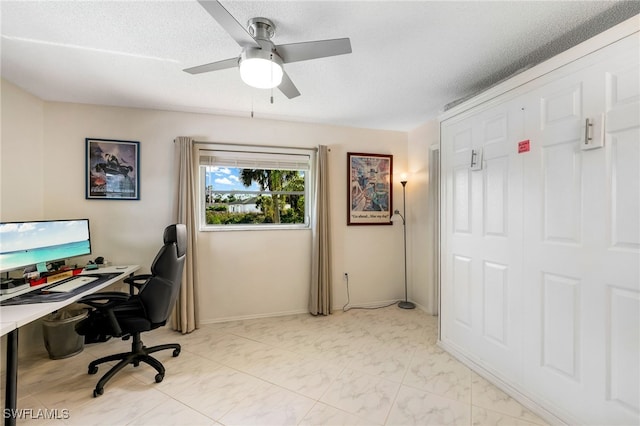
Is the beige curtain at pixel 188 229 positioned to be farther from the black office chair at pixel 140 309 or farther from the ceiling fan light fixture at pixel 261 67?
the ceiling fan light fixture at pixel 261 67

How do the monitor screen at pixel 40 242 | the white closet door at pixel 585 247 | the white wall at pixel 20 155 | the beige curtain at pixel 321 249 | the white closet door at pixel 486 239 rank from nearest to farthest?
the white closet door at pixel 585 247 → the white closet door at pixel 486 239 → the monitor screen at pixel 40 242 → the white wall at pixel 20 155 → the beige curtain at pixel 321 249

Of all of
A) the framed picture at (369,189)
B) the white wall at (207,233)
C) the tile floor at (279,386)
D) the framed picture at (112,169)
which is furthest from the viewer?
the framed picture at (369,189)

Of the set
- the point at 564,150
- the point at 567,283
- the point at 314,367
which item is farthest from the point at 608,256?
the point at 314,367

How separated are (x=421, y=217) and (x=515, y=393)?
2.13m

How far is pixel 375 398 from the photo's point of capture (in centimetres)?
190

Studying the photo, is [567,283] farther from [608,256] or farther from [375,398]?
[375,398]

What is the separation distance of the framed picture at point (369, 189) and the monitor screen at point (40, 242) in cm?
290

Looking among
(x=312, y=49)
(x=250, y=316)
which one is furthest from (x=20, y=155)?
(x=312, y=49)

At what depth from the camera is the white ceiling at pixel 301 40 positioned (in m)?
1.54

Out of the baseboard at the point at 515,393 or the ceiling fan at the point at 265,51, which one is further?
the baseboard at the point at 515,393

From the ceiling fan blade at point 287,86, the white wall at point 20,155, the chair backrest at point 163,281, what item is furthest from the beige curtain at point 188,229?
the ceiling fan blade at point 287,86

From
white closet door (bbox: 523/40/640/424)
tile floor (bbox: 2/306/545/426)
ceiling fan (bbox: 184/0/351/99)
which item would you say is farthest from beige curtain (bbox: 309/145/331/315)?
white closet door (bbox: 523/40/640/424)

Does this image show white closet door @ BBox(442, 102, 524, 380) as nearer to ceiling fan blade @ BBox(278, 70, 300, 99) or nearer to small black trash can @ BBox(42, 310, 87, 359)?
ceiling fan blade @ BBox(278, 70, 300, 99)

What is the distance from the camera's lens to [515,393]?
1884mm
